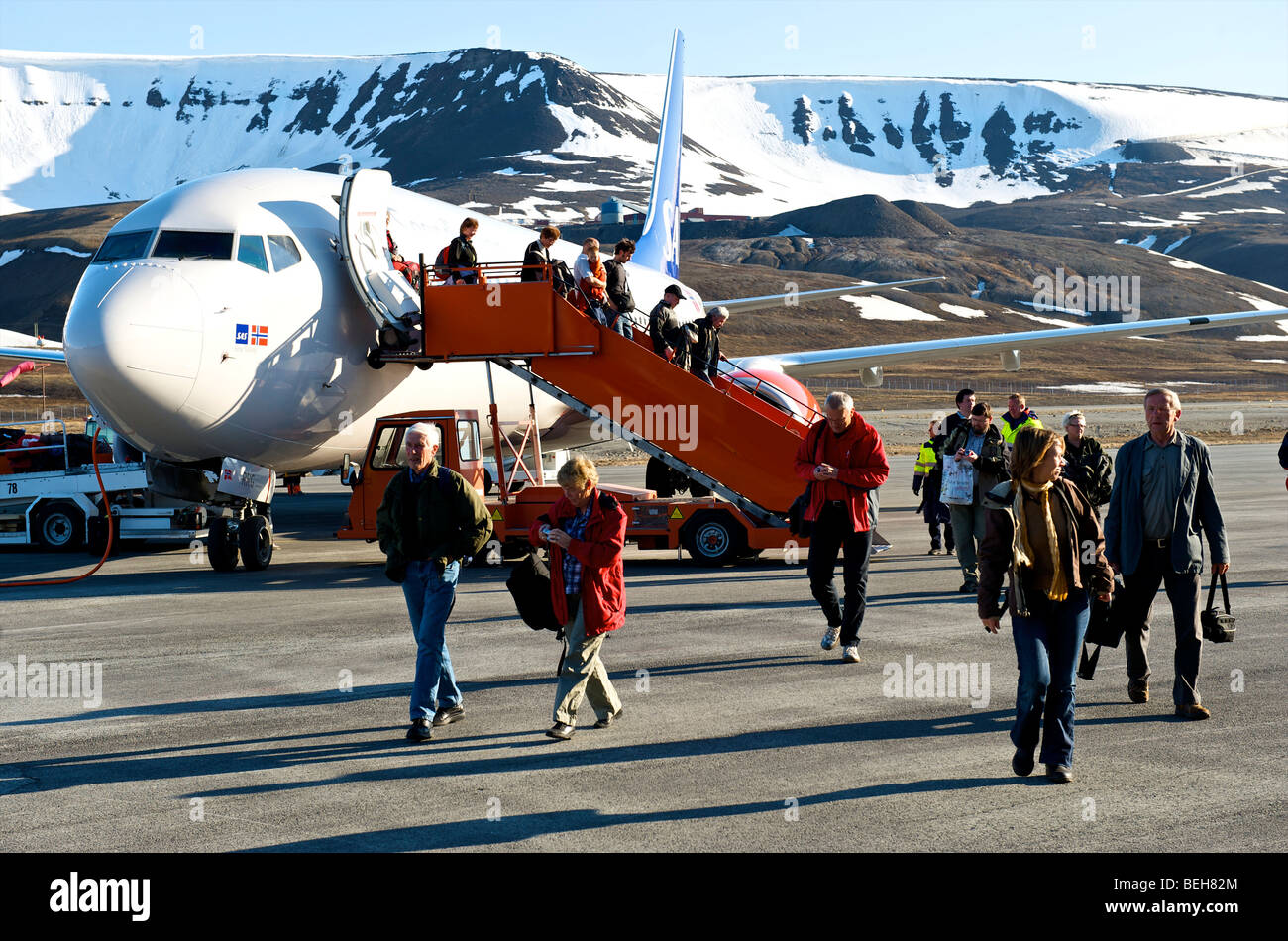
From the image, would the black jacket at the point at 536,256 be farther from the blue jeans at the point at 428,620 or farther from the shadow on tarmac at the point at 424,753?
the shadow on tarmac at the point at 424,753

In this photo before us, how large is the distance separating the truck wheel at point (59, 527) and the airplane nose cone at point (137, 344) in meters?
5.86

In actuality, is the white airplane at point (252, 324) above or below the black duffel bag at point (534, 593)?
above

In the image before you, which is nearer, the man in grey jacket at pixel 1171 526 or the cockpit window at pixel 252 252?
the man in grey jacket at pixel 1171 526

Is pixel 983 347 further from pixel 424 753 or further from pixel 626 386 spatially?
pixel 424 753

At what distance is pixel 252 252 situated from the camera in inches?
640

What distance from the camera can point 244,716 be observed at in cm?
929

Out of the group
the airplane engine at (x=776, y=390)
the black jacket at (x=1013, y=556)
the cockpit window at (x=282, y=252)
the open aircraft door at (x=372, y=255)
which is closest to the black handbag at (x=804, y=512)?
the black jacket at (x=1013, y=556)

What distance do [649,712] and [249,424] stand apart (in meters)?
8.89

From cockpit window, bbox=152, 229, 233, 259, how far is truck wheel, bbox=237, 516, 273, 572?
11.9 feet

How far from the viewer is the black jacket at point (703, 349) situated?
17172mm

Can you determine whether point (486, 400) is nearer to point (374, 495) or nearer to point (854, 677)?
point (374, 495)

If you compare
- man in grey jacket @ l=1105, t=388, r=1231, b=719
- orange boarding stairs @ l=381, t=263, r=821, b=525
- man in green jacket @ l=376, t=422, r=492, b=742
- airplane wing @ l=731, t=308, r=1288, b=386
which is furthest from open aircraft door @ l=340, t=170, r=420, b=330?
man in grey jacket @ l=1105, t=388, r=1231, b=719

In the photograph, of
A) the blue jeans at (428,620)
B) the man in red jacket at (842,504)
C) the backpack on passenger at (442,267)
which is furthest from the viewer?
the backpack on passenger at (442,267)
